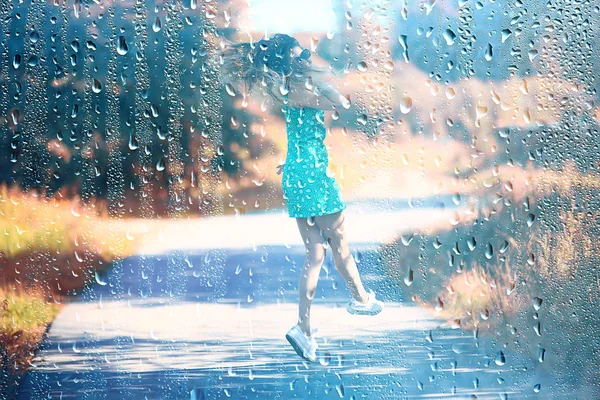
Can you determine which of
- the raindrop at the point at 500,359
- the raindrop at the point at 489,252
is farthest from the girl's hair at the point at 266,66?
the raindrop at the point at 500,359

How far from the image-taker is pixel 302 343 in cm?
195

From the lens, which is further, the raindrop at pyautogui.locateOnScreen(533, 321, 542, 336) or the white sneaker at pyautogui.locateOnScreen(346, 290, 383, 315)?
the raindrop at pyautogui.locateOnScreen(533, 321, 542, 336)

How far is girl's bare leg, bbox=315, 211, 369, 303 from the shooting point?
191cm

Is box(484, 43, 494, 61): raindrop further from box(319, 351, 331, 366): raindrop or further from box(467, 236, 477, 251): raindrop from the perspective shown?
box(319, 351, 331, 366): raindrop

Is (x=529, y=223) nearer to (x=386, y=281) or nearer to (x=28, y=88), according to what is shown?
(x=386, y=281)

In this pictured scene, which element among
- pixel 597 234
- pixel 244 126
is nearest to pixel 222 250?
pixel 244 126

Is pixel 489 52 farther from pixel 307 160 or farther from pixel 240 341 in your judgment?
pixel 240 341

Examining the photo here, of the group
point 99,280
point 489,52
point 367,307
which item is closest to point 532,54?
point 489,52

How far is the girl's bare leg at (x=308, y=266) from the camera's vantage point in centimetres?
190

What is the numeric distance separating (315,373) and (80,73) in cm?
122

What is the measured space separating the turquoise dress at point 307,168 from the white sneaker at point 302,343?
1.23 ft

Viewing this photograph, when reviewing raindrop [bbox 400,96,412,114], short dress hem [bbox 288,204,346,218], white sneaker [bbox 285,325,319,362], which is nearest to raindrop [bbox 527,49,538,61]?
raindrop [bbox 400,96,412,114]

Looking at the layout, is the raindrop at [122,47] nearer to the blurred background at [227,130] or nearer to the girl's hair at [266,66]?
the blurred background at [227,130]

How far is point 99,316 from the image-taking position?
193 cm
